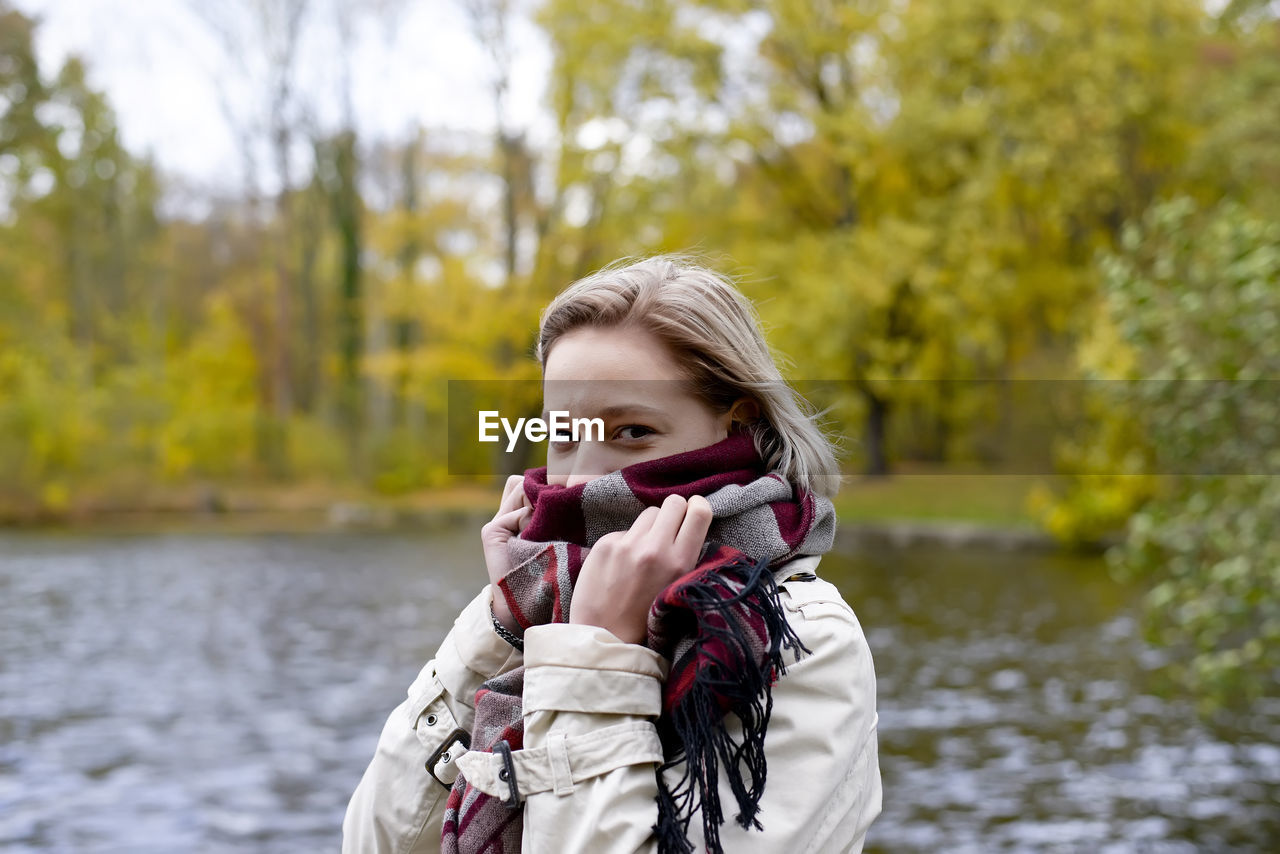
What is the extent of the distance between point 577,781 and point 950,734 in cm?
750

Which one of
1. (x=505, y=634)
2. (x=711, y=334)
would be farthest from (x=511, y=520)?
(x=711, y=334)

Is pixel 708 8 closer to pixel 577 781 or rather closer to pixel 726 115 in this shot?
pixel 726 115

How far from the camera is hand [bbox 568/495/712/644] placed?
1331 millimetres

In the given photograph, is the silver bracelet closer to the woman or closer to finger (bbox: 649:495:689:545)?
the woman

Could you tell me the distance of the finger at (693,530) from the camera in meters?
1.35

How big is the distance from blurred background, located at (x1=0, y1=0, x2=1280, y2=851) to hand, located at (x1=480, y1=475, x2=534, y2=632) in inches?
16.1

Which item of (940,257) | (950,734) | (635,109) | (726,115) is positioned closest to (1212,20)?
(940,257)

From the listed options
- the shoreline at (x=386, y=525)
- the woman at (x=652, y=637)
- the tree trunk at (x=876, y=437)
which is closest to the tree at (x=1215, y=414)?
the woman at (x=652, y=637)

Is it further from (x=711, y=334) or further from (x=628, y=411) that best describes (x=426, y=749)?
(x=711, y=334)

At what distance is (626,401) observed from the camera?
1487mm

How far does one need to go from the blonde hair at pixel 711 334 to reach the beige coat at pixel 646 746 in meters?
0.21

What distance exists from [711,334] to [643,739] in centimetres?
53

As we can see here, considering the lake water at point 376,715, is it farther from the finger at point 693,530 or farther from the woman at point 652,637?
the finger at point 693,530

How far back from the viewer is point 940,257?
21391 millimetres
